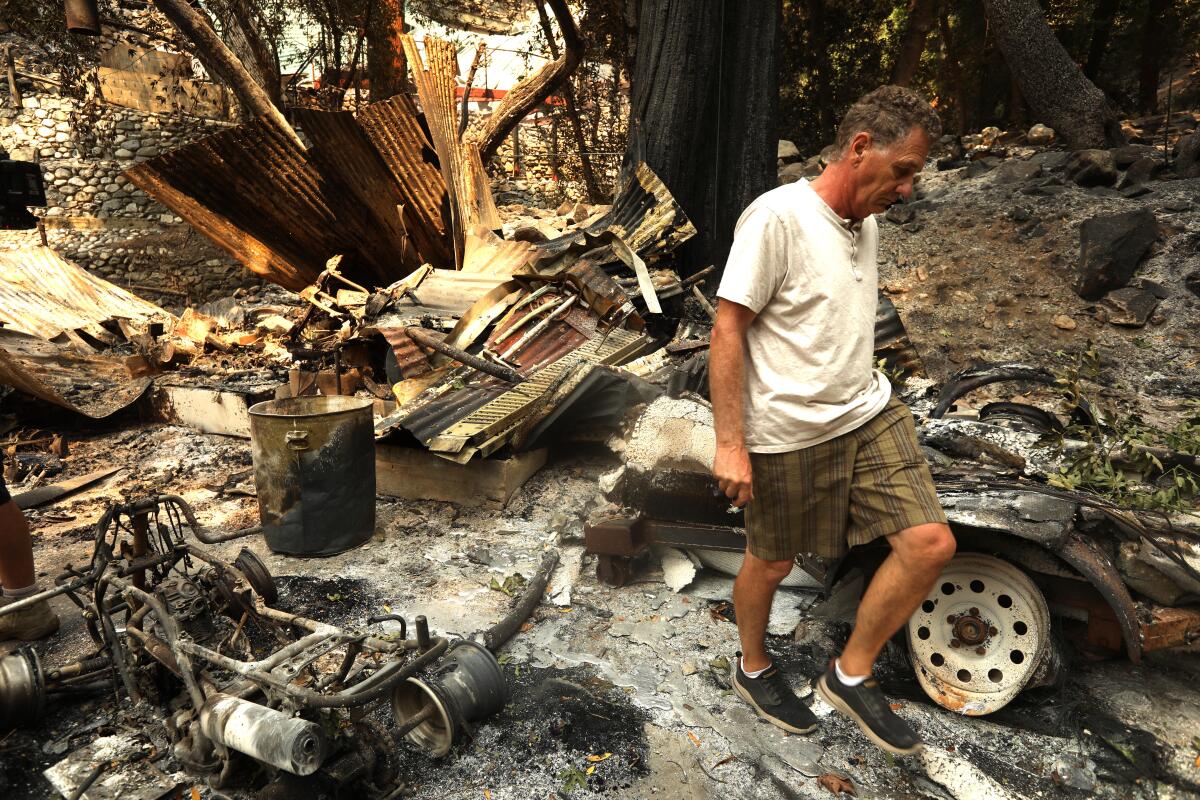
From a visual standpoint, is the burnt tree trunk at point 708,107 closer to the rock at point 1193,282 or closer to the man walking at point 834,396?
the rock at point 1193,282

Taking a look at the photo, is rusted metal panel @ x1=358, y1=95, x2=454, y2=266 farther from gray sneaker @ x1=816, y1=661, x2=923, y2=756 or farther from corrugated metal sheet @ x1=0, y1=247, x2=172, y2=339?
gray sneaker @ x1=816, y1=661, x2=923, y2=756

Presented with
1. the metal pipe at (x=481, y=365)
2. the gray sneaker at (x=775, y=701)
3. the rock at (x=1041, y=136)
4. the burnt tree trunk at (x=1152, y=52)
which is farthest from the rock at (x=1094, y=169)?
the gray sneaker at (x=775, y=701)

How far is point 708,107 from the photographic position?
784 cm

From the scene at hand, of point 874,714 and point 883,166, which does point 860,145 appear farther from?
point 874,714

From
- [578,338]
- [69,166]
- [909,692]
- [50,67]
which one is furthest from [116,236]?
[909,692]

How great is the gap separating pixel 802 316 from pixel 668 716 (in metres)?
1.71

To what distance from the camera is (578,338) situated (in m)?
6.03

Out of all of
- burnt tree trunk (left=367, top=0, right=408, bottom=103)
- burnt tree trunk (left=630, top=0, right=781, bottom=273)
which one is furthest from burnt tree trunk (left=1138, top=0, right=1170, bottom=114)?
burnt tree trunk (left=367, top=0, right=408, bottom=103)

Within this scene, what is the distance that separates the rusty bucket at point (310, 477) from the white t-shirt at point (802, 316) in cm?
282

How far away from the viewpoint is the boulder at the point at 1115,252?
6.91 m

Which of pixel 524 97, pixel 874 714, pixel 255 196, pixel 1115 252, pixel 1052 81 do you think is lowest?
pixel 874 714

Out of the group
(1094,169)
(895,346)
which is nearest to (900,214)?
(1094,169)

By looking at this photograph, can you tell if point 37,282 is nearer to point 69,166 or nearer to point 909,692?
point 69,166

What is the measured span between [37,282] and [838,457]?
1119cm
